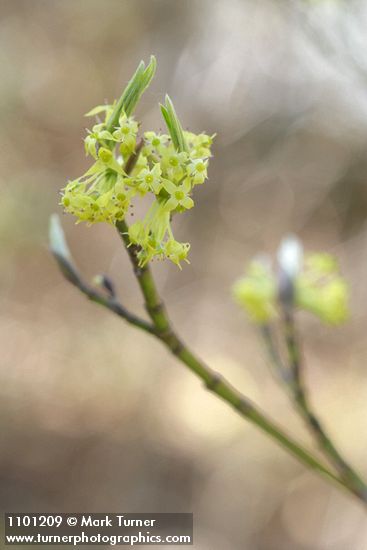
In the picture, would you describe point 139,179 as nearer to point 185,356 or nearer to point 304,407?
point 185,356

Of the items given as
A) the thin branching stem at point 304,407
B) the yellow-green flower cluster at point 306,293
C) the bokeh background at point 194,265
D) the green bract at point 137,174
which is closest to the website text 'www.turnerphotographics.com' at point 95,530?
the bokeh background at point 194,265

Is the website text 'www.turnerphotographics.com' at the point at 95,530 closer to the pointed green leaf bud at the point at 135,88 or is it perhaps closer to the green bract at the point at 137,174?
the green bract at the point at 137,174

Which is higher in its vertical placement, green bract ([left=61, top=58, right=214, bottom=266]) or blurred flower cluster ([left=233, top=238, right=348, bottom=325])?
blurred flower cluster ([left=233, top=238, right=348, bottom=325])

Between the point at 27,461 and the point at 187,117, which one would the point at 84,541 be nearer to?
the point at 27,461

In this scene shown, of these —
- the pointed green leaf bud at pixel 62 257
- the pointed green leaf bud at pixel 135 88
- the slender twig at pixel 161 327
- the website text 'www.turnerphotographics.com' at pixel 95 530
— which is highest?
the pointed green leaf bud at pixel 135 88

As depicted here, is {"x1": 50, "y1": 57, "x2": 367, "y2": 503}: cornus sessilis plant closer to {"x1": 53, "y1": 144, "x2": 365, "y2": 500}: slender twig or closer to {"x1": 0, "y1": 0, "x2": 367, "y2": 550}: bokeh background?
{"x1": 53, "y1": 144, "x2": 365, "y2": 500}: slender twig

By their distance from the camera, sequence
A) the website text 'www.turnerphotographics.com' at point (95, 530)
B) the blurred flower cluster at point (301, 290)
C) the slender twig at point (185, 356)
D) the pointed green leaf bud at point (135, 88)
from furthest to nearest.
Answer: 1. the website text 'www.turnerphotographics.com' at point (95, 530)
2. the blurred flower cluster at point (301, 290)
3. the slender twig at point (185, 356)
4. the pointed green leaf bud at point (135, 88)

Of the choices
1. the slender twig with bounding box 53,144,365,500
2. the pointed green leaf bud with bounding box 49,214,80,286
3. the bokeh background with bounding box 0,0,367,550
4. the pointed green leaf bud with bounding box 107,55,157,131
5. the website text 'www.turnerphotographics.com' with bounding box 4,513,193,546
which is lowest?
the website text 'www.turnerphotographics.com' with bounding box 4,513,193,546

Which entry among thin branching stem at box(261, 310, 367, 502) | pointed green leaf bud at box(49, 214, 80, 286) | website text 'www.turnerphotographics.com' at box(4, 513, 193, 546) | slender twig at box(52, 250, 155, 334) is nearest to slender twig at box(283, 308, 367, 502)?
thin branching stem at box(261, 310, 367, 502)
